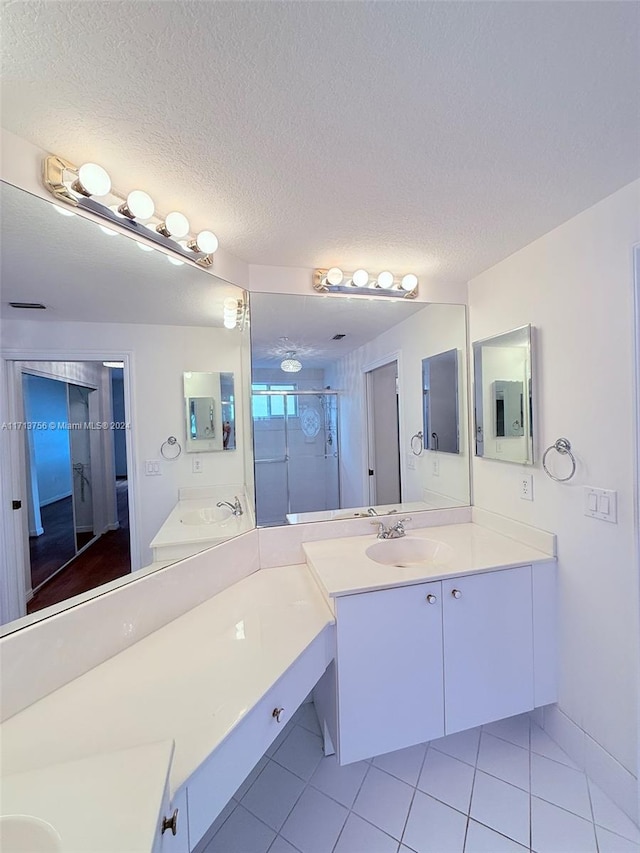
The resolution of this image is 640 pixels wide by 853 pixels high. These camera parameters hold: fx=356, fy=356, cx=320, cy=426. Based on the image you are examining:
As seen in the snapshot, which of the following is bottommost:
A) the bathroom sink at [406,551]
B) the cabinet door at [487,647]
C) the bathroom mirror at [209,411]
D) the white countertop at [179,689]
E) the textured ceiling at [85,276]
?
the cabinet door at [487,647]

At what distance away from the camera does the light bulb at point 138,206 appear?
3.68 ft

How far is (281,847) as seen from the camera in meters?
1.21

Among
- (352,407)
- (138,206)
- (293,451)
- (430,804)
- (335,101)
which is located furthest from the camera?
(352,407)

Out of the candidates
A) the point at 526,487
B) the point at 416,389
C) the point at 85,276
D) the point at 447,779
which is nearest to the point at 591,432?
the point at 526,487

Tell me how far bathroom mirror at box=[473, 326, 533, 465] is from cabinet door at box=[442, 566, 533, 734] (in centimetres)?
59

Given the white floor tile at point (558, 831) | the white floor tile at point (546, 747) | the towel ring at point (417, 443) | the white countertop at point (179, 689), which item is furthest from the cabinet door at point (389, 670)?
the towel ring at point (417, 443)

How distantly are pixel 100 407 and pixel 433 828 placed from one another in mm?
1885

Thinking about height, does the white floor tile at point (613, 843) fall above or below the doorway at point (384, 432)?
below

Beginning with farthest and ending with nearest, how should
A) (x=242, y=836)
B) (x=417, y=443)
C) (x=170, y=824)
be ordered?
(x=417, y=443), (x=242, y=836), (x=170, y=824)

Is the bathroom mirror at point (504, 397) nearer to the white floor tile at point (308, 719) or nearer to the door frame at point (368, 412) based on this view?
the door frame at point (368, 412)

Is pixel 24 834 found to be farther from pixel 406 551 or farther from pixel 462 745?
pixel 462 745

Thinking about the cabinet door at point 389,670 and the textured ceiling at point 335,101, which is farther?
the cabinet door at point 389,670

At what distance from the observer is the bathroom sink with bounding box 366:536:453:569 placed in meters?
1.79

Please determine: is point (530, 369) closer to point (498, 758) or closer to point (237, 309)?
point (237, 309)
